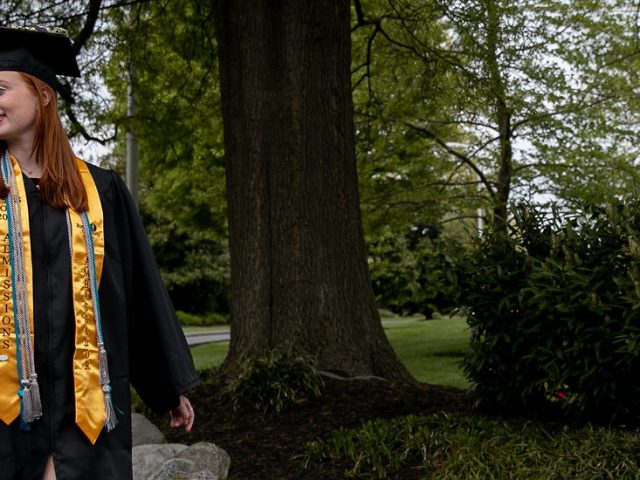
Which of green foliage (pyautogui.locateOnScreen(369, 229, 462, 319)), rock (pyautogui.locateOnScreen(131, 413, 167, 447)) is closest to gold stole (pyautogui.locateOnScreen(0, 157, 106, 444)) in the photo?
→ rock (pyautogui.locateOnScreen(131, 413, 167, 447))

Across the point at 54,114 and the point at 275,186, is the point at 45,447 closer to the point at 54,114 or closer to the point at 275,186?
the point at 54,114

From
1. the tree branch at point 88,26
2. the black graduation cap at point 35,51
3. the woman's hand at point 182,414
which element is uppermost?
the tree branch at point 88,26

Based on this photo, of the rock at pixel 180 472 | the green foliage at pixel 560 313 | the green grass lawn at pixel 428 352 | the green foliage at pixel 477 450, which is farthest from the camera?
the green grass lawn at pixel 428 352

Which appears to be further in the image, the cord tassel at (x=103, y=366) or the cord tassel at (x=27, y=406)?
the cord tassel at (x=103, y=366)

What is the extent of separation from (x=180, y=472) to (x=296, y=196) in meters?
3.66

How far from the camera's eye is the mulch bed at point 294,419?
623 cm

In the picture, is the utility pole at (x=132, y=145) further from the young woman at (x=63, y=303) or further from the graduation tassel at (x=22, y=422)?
the graduation tassel at (x=22, y=422)

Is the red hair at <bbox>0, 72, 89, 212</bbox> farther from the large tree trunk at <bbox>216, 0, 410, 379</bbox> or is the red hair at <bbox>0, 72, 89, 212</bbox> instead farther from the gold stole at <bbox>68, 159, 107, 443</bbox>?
the large tree trunk at <bbox>216, 0, 410, 379</bbox>

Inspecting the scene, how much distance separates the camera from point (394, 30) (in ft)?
42.8

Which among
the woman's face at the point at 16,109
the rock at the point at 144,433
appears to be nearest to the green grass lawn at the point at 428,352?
→ the rock at the point at 144,433

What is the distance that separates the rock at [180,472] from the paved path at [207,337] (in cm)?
1585

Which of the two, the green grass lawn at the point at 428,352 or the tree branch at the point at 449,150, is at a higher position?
the tree branch at the point at 449,150

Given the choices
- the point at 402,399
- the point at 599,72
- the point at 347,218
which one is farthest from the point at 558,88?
the point at 402,399

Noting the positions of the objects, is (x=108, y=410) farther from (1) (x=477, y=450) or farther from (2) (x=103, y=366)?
(1) (x=477, y=450)
